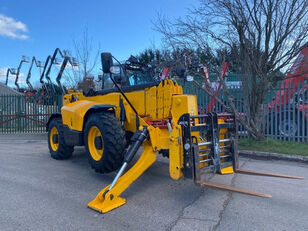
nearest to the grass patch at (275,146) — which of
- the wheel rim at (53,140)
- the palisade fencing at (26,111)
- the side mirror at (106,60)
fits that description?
the side mirror at (106,60)

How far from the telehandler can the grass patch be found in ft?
9.64

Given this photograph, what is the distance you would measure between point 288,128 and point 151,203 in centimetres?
674

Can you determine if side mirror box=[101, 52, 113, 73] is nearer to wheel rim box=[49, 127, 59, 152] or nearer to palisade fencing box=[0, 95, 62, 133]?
wheel rim box=[49, 127, 59, 152]

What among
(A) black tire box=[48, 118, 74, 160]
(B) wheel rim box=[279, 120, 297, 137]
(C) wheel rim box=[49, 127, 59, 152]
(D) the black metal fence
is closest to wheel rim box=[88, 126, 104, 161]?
(A) black tire box=[48, 118, 74, 160]

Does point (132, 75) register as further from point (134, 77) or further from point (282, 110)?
point (282, 110)

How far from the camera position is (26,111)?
44.1 ft

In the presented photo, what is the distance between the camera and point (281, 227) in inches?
124

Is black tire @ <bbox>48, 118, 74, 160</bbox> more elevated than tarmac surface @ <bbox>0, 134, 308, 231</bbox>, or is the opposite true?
black tire @ <bbox>48, 118, 74, 160</bbox>

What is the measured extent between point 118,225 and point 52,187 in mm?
2002

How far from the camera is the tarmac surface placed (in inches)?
128

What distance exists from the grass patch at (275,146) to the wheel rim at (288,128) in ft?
1.75

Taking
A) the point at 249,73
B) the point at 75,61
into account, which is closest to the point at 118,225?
the point at 249,73

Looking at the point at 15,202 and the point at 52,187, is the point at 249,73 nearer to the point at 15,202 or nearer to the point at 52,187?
the point at 52,187

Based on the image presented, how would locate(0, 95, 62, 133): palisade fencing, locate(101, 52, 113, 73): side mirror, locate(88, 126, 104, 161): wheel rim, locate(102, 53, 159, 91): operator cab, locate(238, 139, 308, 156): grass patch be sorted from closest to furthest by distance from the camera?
1. locate(101, 52, 113, 73): side mirror
2. locate(88, 126, 104, 161): wheel rim
3. locate(102, 53, 159, 91): operator cab
4. locate(238, 139, 308, 156): grass patch
5. locate(0, 95, 62, 133): palisade fencing
